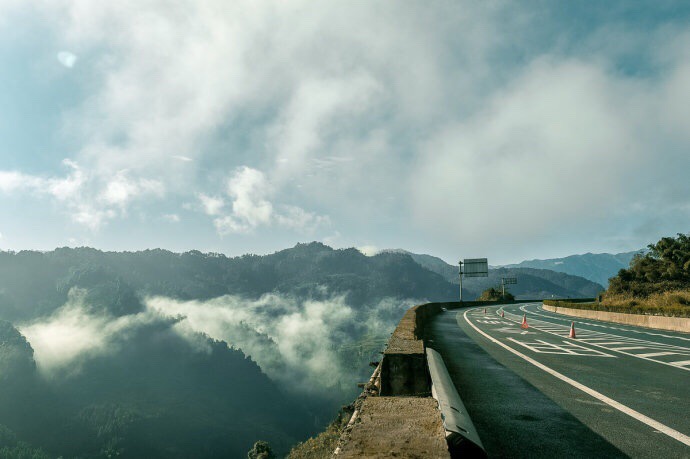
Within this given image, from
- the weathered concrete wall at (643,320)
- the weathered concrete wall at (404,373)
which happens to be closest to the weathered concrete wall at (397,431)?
the weathered concrete wall at (404,373)

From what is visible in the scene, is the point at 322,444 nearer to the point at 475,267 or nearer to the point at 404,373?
the point at 404,373

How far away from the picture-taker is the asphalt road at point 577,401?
13.8 feet

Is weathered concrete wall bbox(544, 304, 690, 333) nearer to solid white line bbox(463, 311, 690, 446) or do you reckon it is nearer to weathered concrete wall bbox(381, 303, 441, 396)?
solid white line bbox(463, 311, 690, 446)

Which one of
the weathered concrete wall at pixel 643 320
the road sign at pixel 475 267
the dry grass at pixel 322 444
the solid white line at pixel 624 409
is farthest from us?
the road sign at pixel 475 267

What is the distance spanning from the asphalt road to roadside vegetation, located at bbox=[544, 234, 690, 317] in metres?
29.0

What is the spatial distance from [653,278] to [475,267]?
2068 centimetres

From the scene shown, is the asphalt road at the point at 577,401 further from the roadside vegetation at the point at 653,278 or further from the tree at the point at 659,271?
the tree at the point at 659,271

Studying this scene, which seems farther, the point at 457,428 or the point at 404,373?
the point at 404,373

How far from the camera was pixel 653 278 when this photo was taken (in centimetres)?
4416

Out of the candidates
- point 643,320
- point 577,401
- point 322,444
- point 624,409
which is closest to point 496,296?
point 643,320

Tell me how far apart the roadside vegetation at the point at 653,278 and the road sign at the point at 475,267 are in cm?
1254

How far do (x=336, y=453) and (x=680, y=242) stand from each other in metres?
60.2

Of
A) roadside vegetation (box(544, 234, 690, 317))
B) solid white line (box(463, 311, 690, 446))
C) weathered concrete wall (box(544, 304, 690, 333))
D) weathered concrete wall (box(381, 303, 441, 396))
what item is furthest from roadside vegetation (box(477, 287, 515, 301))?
weathered concrete wall (box(381, 303, 441, 396))

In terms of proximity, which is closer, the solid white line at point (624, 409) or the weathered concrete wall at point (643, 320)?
the solid white line at point (624, 409)
